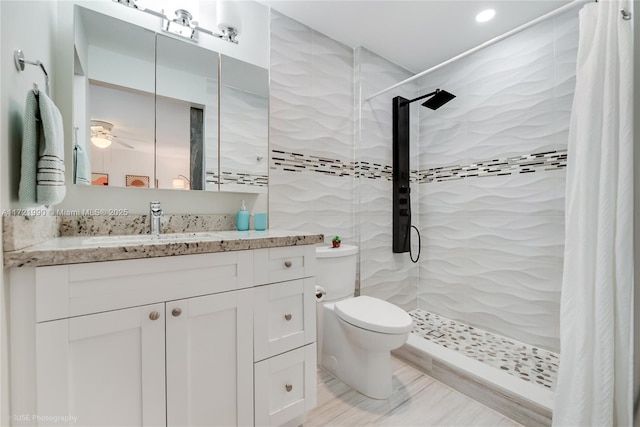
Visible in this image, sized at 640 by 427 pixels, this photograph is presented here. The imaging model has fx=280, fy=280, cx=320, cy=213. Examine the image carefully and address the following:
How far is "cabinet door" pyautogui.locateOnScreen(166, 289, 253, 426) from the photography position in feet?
3.30

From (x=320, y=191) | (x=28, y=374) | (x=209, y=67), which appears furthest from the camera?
(x=320, y=191)

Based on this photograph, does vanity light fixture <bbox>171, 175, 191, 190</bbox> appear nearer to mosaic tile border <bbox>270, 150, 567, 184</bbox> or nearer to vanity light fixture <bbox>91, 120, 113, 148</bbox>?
vanity light fixture <bbox>91, 120, 113, 148</bbox>

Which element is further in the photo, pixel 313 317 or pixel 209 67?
pixel 209 67

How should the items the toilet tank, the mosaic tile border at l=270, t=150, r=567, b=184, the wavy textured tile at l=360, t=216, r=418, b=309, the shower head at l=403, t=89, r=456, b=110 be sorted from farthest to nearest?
the wavy textured tile at l=360, t=216, r=418, b=309 → the shower head at l=403, t=89, r=456, b=110 → the mosaic tile border at l=270, t=150, r=567, b=184 → the toilet tank

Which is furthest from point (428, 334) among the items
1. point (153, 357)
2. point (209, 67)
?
point (209, 67)

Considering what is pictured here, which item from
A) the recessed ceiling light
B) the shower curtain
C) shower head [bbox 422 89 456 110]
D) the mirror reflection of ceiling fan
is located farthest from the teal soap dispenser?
the recessed ceiling light

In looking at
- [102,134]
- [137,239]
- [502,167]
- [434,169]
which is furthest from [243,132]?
[502,167]

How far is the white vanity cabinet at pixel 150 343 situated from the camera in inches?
31.9

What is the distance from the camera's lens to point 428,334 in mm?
2236

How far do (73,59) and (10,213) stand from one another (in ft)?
3.02

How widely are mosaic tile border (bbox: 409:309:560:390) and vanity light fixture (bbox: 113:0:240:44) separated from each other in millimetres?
2483

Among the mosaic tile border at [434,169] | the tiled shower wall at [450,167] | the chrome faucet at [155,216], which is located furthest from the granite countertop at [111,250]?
the mosaic tile border at [434,169]

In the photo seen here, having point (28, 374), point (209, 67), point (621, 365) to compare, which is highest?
point (209, 67)

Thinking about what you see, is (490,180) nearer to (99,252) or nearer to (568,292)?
(568,292)
